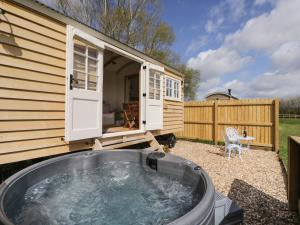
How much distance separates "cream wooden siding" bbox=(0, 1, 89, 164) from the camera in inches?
102

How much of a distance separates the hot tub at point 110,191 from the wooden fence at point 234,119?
522 cm

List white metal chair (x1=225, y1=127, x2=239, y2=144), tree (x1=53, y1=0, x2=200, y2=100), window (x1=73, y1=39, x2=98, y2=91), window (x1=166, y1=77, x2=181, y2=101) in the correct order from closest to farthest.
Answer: window (x1=73, y1=39, x2=98, y2=91) → white metal chair (x1=225, y1=127, x2=239, y2=144) → window (x1=166, y1=77, x2=181, y2=101) → tree (x1=53, y1=0, x2=200, y2=100)

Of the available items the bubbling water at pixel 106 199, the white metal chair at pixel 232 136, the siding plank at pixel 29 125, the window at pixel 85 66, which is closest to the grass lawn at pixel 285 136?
the white metal chair at pixel 232 136

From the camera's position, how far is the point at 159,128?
6016 mm

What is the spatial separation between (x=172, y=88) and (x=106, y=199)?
539cm

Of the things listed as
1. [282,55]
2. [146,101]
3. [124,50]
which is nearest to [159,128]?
[146,101]

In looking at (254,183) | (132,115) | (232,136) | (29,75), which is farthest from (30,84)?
(232,136)

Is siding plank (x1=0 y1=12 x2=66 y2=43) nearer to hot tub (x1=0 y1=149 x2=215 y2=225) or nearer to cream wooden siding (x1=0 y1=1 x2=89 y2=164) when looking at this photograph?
cream wooden siding (x1=0 y1=1 x2=89 y2=164)

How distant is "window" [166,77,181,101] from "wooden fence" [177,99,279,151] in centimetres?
130

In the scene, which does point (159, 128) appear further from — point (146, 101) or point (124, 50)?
point (124, 50)

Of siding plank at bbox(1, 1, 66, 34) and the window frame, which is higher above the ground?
siding plank at bbox(1, 1, 66, 34)

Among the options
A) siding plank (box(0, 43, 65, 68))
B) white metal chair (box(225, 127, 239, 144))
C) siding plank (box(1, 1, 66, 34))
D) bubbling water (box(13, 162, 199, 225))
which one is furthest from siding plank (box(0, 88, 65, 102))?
white metal chair (box(225, 127, 239, 144))

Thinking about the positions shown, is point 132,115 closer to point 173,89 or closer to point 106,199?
point 173,89

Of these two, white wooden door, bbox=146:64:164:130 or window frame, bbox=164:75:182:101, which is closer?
white wooden door, bbox=146:64:164:130
